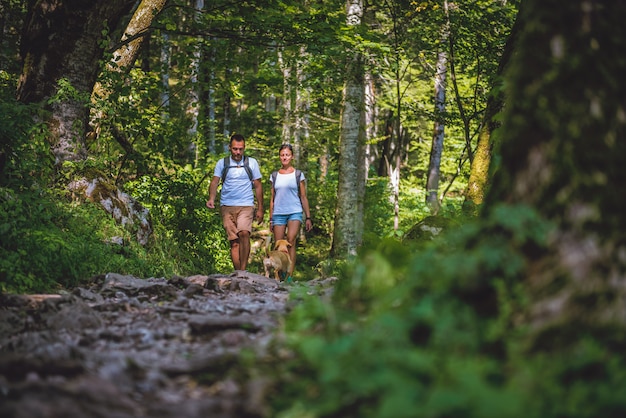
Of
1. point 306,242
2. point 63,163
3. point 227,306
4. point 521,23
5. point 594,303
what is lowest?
point 306,242

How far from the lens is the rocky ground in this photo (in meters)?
2.53

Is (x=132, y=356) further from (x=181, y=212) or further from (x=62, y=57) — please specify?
(x=181, y=212)

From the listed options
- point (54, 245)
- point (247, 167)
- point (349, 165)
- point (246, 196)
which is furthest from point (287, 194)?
point (54, 245)

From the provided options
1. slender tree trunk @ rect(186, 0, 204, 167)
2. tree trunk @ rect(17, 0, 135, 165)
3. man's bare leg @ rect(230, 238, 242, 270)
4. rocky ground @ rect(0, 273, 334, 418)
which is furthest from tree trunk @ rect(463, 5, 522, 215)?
tree trunk @ rect(17, 0, 135, 165)

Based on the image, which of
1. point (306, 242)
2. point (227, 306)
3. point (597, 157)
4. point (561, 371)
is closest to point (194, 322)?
point (227, 306)

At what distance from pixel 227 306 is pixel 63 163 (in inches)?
225

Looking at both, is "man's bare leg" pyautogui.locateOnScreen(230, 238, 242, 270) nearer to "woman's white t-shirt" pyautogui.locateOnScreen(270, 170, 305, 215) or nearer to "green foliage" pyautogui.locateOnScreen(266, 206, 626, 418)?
"woman's white t-shirt" pyautogui.locateOnScreen(270, 170, 305, 215)

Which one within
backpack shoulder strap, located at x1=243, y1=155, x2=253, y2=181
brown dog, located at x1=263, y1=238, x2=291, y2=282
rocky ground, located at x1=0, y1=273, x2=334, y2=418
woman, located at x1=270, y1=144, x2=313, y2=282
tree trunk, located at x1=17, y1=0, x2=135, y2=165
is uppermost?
tree trunk, located at x1=17, y1=0, x2=135, y2=165

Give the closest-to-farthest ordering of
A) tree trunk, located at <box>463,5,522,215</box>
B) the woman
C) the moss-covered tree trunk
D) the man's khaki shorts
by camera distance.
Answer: the moss-covered tree trunk < tree trunk, located at <box>463,5,522,215</box> < the man's khaki shorts < the woman

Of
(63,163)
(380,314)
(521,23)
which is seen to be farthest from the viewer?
(63,163)

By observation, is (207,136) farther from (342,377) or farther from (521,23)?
(342,377)

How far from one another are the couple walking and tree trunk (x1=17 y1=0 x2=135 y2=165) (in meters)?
2.40

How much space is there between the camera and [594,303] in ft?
8.07

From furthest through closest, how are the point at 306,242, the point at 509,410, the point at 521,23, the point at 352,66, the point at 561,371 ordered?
the point at 306,242, the point at 352,66, the point at 521,23, the point at 561,371, the point at 509,410
